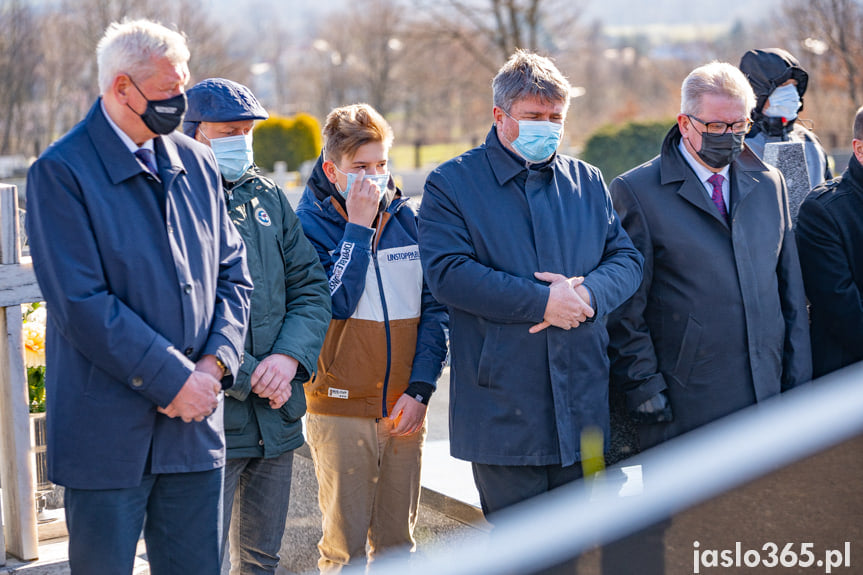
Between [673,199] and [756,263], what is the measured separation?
1.29ft

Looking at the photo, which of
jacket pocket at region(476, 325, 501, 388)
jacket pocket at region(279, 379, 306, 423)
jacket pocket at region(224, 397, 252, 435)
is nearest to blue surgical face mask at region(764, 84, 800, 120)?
jacket pocket at region(476, 325, 501, 388)

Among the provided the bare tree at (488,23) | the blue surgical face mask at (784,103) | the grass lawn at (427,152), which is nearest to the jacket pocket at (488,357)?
the blue surgical face mask at (784,103)

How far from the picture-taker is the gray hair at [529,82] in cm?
351

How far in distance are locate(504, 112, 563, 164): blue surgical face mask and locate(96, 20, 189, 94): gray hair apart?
4.13 ft

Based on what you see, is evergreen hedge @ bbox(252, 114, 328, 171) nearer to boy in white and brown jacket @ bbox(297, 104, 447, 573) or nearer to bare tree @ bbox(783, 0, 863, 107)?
bare tree @ bbox(783, 0, 863, 107)

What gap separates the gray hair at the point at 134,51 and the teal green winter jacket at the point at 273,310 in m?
0.77

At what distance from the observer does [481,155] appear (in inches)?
142

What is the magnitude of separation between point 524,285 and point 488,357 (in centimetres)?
30

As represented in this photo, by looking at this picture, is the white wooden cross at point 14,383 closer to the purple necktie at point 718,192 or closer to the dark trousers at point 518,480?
the dark trousers at point 518,480

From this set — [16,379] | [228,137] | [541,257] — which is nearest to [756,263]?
[541,257]

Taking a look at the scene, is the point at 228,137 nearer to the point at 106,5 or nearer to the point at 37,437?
the point at 37,437

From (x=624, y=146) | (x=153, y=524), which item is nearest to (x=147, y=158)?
(x=153, y=524)

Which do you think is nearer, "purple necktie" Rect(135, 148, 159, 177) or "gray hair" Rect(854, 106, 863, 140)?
"purple necktie" Rect(135, 148, 159, 177)

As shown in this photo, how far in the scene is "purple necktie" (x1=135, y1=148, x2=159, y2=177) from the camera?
2949mm
